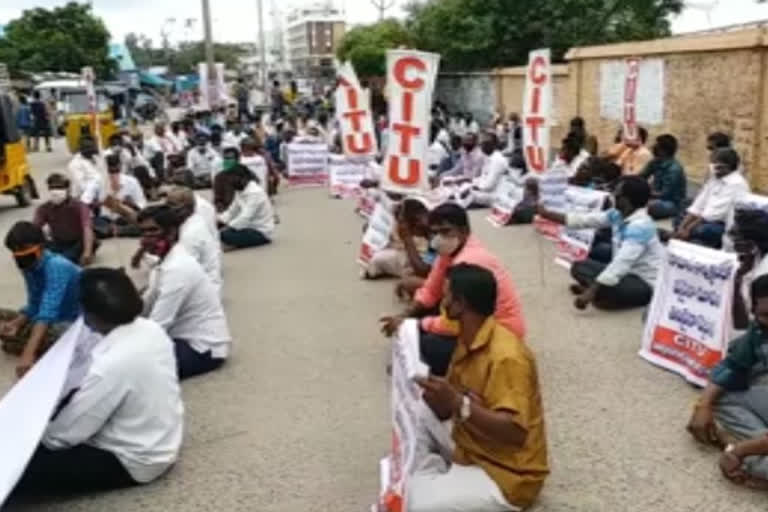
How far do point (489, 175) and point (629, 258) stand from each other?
6176 millimetres

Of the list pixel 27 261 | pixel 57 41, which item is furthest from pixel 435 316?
pixel 57 41

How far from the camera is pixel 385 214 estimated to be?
9133 mm

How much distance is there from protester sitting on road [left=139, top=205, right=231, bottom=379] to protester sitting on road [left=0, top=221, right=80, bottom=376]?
0.54m

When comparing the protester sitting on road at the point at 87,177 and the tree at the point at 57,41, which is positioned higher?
the tree at the point at 57,41

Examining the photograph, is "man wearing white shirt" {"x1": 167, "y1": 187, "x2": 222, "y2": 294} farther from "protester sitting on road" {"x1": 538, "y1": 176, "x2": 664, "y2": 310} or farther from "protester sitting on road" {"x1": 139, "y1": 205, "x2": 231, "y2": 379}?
"protester sitting on road" {"x1": 538, "y1": 176, "x2": 664, "y2": 310}

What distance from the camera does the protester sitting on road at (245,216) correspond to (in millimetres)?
11750

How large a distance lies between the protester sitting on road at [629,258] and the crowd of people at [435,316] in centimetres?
2

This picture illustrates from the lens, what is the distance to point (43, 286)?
6.45 meters

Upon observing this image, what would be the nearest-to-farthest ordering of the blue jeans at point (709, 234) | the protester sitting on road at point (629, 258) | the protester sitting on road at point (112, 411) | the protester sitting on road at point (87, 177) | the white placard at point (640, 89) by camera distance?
the protester sitting on road at point (112, 411) → the protester sitting on road at point (629, 258) → the blue jeans at point (709, 234) → the protester sitting on road at point (87, 177) → the white placard at point (640, 89)

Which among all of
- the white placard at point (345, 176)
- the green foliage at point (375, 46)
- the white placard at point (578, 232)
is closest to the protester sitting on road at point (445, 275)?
the white placard at point (578, 232)

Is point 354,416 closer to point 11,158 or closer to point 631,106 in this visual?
point 631,106

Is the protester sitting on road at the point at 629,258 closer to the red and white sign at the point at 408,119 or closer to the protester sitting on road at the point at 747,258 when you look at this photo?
the protester sitting on road at the point at 747,258

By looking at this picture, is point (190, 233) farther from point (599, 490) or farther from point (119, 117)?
point (119, 117)

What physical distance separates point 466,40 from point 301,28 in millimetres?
125386
